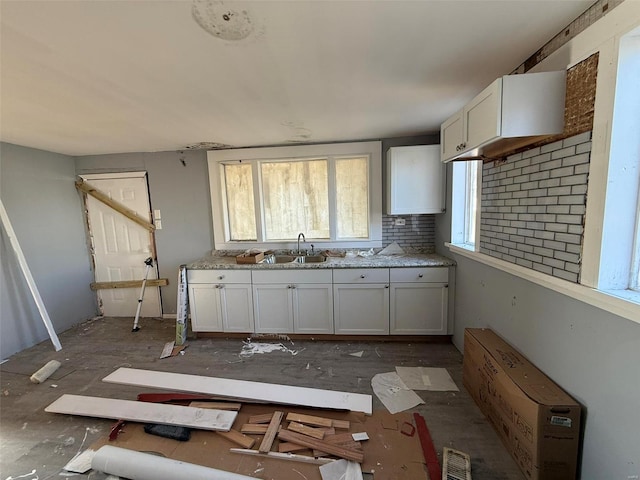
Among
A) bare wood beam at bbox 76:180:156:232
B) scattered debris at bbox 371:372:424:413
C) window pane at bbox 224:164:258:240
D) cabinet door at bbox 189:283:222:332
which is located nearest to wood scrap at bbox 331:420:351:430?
scattered debris at bbox 371:372:424:413

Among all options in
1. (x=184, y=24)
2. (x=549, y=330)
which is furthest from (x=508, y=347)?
→ (x=184, y=24)

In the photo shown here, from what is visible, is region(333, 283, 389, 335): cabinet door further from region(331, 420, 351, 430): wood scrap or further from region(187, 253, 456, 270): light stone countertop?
region(331, 420, 351, 430): wood scrap

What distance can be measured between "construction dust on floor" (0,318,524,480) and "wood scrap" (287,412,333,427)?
0.04 m

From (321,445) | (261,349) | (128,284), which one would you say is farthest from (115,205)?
(321,445)

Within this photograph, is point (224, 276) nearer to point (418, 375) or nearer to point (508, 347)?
point (418, 375)

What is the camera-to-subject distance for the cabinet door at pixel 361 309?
116 inches

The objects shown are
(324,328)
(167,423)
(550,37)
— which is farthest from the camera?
(324,328)

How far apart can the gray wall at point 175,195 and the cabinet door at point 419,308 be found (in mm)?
2599

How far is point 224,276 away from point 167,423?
1547mm

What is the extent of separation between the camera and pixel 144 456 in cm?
154

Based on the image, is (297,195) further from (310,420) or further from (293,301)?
(310,420)

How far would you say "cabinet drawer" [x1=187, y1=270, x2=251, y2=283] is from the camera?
3105 millimetres

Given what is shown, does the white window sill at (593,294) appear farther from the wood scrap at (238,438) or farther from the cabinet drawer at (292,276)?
the wood scrap at (238,438)

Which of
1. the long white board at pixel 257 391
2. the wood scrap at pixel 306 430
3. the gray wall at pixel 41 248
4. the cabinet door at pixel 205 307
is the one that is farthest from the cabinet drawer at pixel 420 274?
the gray wall at pixel 41 248
